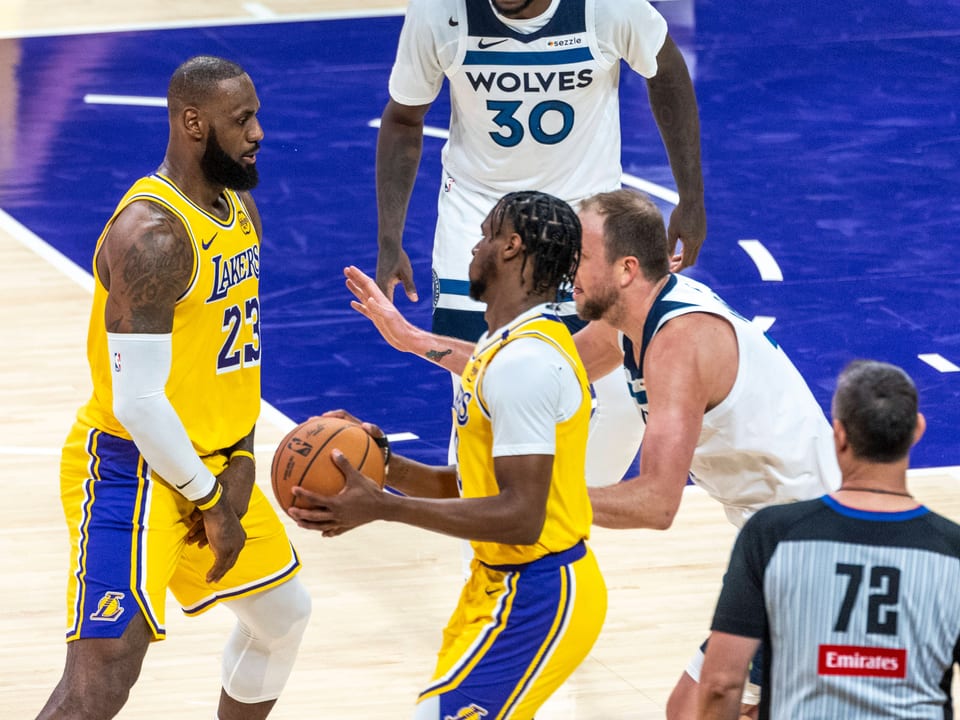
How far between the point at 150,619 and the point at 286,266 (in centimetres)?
629

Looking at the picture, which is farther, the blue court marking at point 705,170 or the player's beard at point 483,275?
the blue court marking at point 705,170

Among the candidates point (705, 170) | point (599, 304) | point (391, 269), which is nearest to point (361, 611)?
point (391, 269)

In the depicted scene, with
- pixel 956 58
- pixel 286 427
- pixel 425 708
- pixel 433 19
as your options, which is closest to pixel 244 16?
pixel 956 58

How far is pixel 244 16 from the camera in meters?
17.8

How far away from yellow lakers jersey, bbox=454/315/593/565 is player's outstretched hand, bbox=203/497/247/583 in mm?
887

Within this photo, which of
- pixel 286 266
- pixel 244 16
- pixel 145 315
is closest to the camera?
pixel 145 315

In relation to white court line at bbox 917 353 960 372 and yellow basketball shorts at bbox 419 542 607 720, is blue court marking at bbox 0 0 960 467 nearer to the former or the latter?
white court line at bbox 917 353 960 372

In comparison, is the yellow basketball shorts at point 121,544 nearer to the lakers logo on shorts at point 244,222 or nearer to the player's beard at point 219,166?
the lakers logo on shorts at point 244,222

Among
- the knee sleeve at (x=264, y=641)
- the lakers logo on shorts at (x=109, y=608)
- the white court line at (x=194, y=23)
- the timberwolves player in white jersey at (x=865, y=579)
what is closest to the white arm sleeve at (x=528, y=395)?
the timberwolves player in white jersey at (x=865, y=579)

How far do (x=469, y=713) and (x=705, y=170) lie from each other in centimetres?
870

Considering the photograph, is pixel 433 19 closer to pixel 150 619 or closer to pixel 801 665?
pixel 150 619

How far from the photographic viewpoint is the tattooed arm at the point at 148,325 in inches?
198

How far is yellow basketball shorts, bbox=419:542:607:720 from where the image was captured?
4.70 m

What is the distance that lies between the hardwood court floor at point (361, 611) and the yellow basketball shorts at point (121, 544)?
3.41 ft
